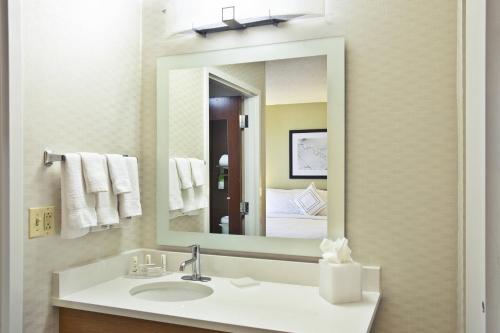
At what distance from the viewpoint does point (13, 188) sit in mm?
1414

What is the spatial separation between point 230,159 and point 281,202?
1.07 ft

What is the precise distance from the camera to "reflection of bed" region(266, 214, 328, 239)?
5.74 feet

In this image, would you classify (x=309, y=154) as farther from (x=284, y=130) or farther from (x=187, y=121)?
(x=187, y=121)

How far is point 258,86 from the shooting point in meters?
1.85

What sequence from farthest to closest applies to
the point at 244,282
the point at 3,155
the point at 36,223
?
the point at 244,282, the point at 36,223, the point at 3,155

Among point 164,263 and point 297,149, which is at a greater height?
point 297,149

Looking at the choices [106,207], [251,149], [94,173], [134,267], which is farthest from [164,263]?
[251,149]

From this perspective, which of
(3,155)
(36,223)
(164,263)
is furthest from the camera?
(164,263)

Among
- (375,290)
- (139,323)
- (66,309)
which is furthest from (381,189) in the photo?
(66,309)

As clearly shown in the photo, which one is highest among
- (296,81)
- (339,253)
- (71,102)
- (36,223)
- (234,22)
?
(234,22)

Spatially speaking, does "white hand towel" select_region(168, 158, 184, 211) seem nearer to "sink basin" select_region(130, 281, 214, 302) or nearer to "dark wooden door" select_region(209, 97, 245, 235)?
"dark wooden door" select_region(209, 97, 245, 235)

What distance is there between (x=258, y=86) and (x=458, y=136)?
84 centimetres

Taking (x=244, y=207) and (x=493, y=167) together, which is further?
(x=244, y=207)

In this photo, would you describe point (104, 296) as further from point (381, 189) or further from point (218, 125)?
point (381, 189)
